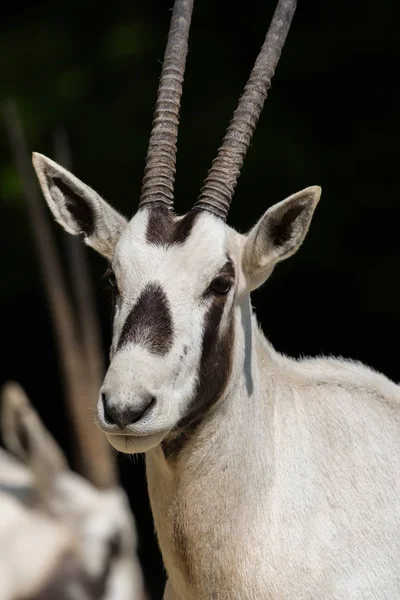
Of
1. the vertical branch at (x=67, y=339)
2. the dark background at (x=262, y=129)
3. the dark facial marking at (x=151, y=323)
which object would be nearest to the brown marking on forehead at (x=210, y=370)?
the dark facial marking at (x=151, y=323)

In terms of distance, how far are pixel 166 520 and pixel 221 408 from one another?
14.8 inches

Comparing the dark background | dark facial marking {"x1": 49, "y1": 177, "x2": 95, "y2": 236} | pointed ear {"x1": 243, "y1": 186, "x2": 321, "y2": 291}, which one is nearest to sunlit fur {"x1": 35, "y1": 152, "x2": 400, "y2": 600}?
pointed ear {"x1": 243, "y1": 186, "x2": 321, "y2": 291}

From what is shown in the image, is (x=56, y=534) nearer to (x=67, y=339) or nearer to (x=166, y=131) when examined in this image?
(x=67, y=339)

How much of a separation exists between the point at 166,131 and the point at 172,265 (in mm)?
551

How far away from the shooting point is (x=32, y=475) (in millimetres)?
8273

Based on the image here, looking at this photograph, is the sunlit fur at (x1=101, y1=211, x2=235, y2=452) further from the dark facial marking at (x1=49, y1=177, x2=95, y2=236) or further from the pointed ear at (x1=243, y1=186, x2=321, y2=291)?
the dark facial marking at (x1=49, y1=177, x2=95, y2=236)

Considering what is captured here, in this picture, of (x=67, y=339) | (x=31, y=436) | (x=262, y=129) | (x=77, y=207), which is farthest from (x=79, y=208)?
(x=262, y=129)

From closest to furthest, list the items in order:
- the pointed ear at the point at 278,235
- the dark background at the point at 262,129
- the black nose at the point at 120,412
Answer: the black nose at the point at 120,412 < the pointed ear at the point at 278,235 < the dark background at the point at 262,129

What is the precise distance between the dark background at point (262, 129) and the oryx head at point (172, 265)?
16.3 feet

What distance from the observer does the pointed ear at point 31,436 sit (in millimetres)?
8031

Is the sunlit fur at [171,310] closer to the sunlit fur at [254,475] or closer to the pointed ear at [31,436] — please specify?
the sunlit fur at [254,475]

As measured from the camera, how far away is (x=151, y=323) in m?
3.31

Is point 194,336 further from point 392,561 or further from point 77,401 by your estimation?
point 77,401

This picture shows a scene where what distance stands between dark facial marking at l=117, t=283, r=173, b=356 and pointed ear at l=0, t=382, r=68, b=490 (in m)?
4.73
